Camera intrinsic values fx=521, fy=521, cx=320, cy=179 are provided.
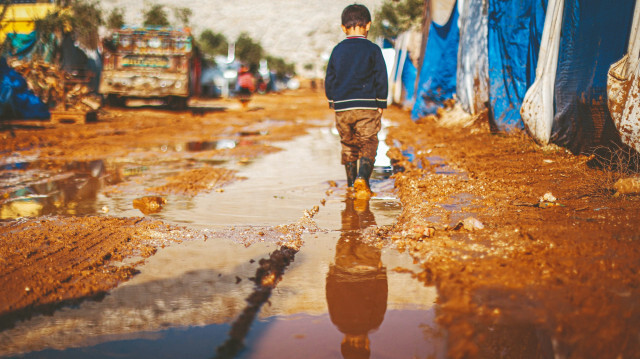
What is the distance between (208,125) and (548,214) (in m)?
9.72

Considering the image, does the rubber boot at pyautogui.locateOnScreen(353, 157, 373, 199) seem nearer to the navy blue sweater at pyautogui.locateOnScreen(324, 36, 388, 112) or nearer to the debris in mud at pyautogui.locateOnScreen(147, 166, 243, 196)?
the navy blue sweater at pyautogui.locateOnScreen(324, 36, 388, 112)

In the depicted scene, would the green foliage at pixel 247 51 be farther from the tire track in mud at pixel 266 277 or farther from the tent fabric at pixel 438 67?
the tire track in mud at pixel 266 277

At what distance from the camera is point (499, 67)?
26.1 feet

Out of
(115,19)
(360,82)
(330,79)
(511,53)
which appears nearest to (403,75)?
(511,53)

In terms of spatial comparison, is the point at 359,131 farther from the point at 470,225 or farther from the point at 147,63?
the point at 147,63

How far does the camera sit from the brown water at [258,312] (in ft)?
→ 5.93

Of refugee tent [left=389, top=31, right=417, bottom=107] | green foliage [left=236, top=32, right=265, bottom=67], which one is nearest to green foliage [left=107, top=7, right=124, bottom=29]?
refugee tent [left=389, top=31, right=417, bottom=107]

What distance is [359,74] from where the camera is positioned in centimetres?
460

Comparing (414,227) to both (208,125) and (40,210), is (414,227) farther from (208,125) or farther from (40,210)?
(208,125)

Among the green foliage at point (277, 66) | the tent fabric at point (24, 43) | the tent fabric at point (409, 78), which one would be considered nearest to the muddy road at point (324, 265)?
the tent fabric at point (409, 78)

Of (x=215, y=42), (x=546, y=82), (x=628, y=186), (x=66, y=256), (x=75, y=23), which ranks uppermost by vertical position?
(x=215, y=42)

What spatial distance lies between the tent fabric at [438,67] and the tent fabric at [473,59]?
0.76 m

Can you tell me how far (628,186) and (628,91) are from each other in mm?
909

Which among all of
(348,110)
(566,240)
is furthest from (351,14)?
(566,240)
